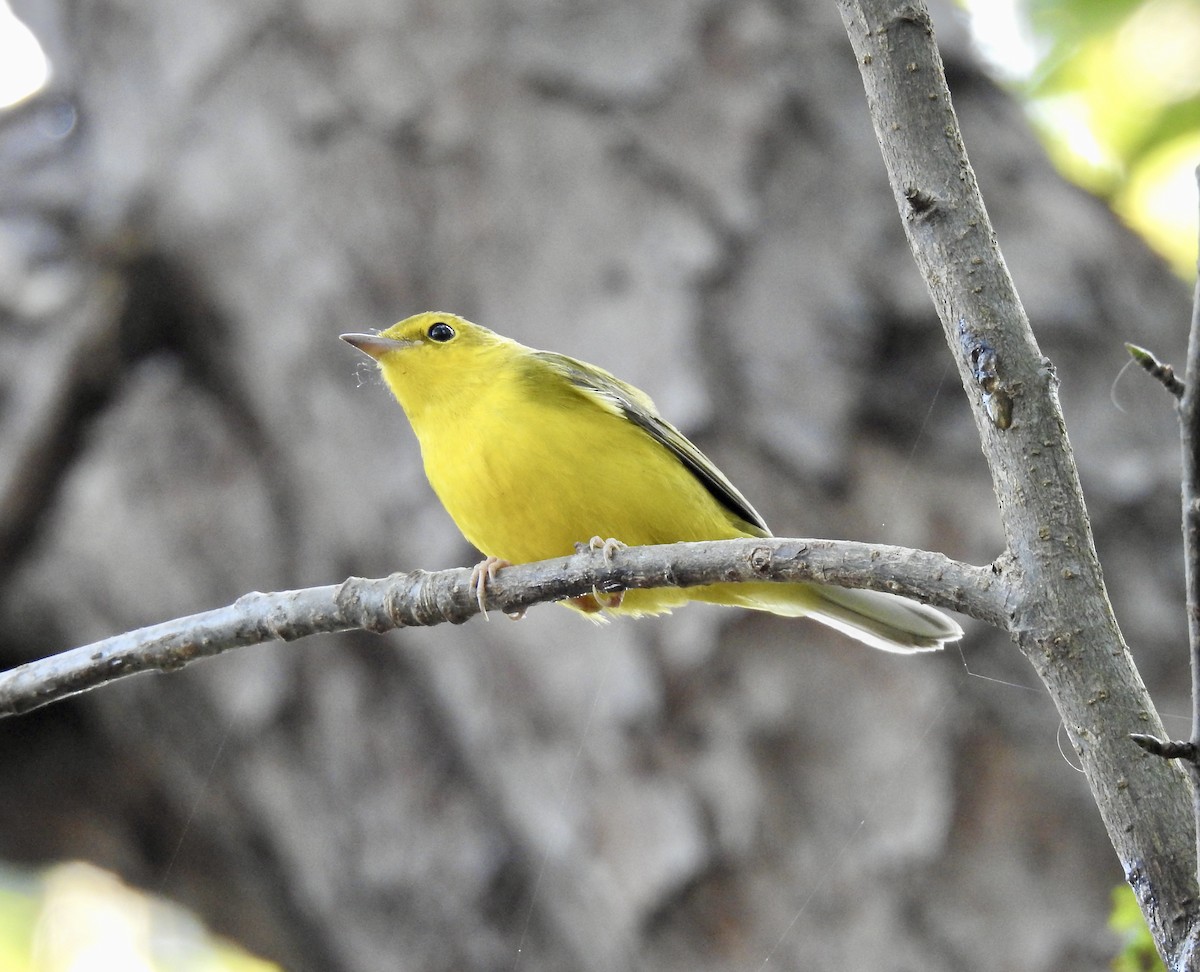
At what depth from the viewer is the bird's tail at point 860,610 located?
9.62 ft

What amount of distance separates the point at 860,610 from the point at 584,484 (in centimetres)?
82

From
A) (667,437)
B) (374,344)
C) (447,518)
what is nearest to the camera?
(667,437)

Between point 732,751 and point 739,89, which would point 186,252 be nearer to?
point 739,89

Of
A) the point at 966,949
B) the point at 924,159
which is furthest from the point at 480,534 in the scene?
the point at 966,949

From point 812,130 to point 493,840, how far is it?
10.8 feet

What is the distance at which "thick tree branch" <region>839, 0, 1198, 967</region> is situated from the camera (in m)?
1.41

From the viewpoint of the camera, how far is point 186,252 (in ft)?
17.2

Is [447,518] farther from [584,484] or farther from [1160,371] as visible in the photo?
[1160,371]

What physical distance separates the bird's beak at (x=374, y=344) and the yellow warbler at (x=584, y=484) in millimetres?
188

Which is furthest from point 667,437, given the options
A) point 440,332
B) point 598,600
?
point 440,332

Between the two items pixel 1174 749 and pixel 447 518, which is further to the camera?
pixel 447 518

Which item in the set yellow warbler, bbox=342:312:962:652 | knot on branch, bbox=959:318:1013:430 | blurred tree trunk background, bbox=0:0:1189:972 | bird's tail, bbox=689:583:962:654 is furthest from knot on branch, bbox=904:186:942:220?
blurred tree trunk background, bbox=0:0:1189:972

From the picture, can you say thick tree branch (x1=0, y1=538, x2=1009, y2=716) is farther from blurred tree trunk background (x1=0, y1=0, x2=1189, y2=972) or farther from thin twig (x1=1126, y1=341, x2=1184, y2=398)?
blurred tree trunk background (x1=0, y1=0, x2=1189, y2=972)

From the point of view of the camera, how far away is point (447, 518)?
464 centimetres
